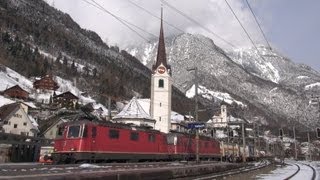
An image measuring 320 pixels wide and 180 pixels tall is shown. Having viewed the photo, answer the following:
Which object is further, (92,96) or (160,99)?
(92,96)

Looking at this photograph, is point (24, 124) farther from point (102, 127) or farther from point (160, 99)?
point (102, 127)

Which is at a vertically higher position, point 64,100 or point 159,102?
point 64,100

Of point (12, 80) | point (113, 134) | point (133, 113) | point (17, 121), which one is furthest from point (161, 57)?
point (12, 80)

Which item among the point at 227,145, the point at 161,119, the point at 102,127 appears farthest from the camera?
the point at 161,119

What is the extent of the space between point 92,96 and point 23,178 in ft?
598

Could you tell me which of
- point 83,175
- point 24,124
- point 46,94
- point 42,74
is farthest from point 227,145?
point 42,74

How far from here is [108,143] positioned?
35375 millimetres

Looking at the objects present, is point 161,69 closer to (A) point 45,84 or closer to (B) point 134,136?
(B) point 134,136

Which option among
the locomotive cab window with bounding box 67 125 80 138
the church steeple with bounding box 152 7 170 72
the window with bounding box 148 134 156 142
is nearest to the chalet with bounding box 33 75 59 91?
the church steeple with bounding box 152 7 170 72

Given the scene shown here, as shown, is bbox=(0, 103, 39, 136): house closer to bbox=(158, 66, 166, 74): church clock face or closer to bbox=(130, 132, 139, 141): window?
bbox=(158, 66, 166, 74): church clock face

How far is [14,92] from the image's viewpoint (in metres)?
148

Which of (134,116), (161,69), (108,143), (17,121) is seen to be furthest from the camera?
(161,69)

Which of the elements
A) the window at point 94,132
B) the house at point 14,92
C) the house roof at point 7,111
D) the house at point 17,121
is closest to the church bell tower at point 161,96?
the house at point 17,121

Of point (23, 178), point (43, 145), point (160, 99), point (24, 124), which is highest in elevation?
point (160, 99)
